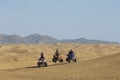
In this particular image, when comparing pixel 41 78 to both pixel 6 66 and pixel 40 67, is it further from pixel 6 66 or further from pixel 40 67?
pixel 6 66

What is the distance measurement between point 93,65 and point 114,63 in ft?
5.73

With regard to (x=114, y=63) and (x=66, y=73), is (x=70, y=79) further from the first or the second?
(x=114, y=63)

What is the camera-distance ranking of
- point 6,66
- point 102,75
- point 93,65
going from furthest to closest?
point 6,66 → point 93,65 → point 102,75

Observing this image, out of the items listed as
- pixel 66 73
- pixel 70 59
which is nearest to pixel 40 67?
pixel 70 59

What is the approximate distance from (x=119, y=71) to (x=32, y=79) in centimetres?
580

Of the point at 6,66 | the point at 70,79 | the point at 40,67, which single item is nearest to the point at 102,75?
the point at 70,79

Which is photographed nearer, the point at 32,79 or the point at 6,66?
the point at 32,79

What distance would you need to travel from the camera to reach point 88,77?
26.4 m

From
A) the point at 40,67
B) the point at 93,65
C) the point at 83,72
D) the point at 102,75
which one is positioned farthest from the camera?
the point at 40,67

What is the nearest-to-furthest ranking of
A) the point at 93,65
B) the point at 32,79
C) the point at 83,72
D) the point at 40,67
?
1. the point at 32,79
2. the point at 83,72
3. the point at 93,65
4. the point at 40,67

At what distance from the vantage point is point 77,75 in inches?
1099

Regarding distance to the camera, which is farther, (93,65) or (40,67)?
(40,67)

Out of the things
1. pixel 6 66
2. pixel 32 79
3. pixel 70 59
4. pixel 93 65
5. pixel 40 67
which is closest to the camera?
pixel 32 79

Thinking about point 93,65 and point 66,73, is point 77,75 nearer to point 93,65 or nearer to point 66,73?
point 66,73
